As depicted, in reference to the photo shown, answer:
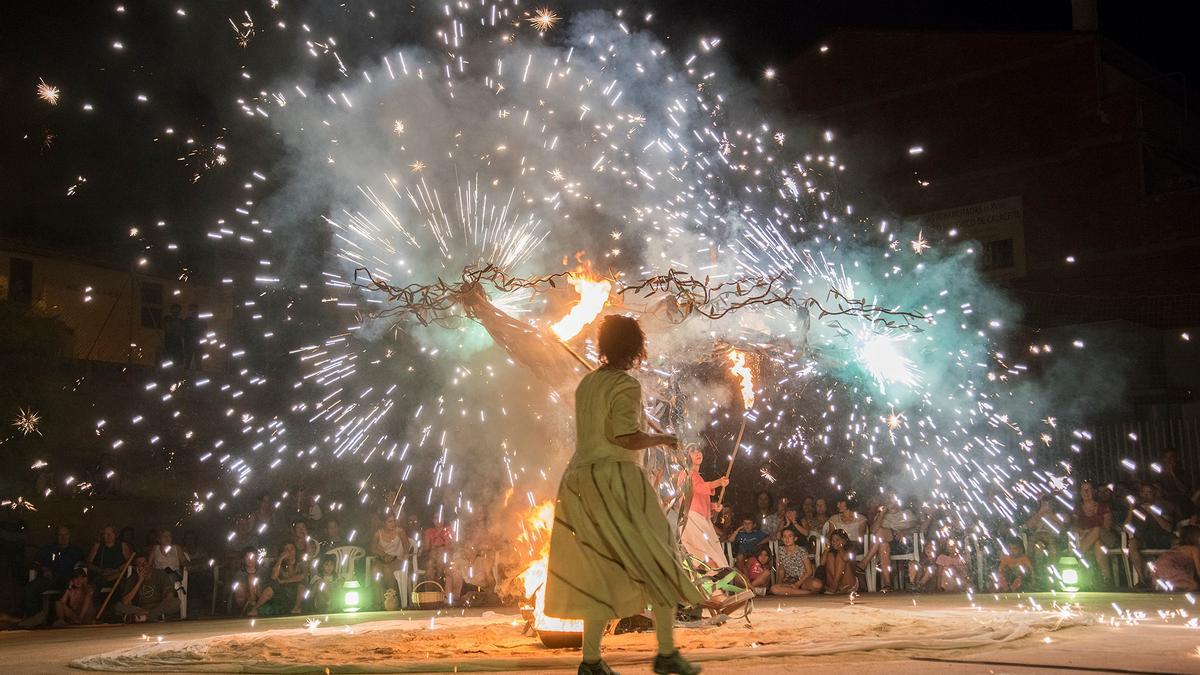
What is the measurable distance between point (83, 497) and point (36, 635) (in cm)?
385

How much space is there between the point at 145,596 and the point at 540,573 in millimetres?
7038

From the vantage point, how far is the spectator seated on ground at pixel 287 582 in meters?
12.9

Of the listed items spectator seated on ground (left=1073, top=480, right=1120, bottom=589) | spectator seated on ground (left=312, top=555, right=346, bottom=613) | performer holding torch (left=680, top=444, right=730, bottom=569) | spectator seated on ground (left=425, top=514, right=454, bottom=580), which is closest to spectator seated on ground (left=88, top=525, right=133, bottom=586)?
spectator seated on ground (left=312, top=555, right=346, bottom=613)

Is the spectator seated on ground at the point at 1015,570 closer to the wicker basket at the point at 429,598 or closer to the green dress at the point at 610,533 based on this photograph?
the wicker basket at the point at 429,598

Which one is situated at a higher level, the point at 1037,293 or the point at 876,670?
the point at 1037,293

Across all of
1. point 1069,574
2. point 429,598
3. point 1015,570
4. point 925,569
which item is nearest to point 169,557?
point 429,598

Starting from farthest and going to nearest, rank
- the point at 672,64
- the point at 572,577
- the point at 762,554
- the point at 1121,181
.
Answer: the point at 1121,181, the point at 762,554, the point at 672,64, the point at 572,577

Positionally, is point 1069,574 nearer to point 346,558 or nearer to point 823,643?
point 823,643

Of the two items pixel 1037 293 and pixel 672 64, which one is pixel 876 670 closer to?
pixel 672 64

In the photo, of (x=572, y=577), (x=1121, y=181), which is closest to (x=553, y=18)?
(x=572, y=577)

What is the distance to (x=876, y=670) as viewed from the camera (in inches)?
205

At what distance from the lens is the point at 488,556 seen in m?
13.6

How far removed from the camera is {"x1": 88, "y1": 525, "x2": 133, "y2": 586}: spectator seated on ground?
12219mm

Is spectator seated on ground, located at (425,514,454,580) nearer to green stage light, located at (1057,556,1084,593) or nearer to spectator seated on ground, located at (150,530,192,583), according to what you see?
spectator seated on ground, located at (150,530,192,583)
